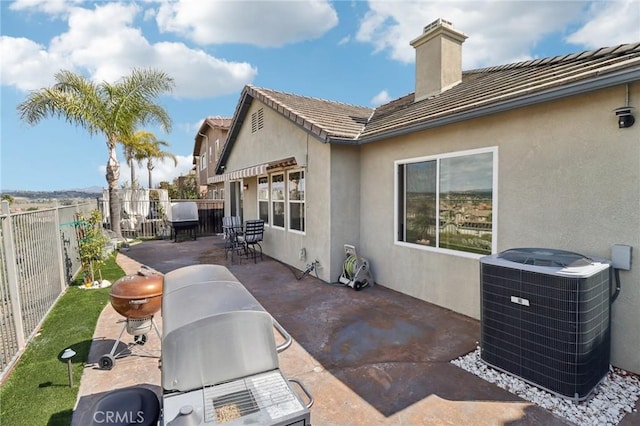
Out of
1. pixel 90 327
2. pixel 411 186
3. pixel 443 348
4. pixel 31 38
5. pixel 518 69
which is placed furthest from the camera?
pixel 31 38

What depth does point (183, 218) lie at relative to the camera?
18891 millimetres

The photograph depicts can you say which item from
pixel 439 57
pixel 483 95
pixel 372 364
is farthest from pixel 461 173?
pixel 439 57

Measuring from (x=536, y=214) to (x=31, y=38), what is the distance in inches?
627

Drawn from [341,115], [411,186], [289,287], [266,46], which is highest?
[266,46]

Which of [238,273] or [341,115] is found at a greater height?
[341,115]

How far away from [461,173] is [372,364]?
4522mm

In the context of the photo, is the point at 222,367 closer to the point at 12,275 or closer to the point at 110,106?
the point at 12,275

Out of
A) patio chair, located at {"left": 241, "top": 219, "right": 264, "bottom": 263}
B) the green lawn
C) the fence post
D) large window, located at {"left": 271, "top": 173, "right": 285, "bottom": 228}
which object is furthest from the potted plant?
large window, located at {"left": 271, "top": 173, "right": 285, "bottom": 228}

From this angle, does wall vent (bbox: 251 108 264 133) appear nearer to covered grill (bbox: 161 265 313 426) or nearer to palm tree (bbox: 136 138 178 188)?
covered grill (bbox: 161 265 313 426)

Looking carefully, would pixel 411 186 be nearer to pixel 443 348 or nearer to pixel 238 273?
pixel 443 348

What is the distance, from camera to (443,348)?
17.9 feet

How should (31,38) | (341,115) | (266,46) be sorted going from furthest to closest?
(266,46), (341,115), (31,38)

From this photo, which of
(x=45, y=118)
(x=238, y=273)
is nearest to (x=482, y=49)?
(x=238, y=273)

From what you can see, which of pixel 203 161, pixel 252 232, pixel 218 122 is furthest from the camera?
pixel 203 161
